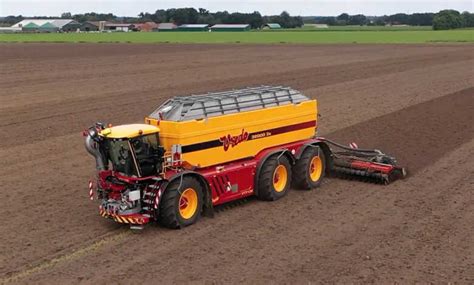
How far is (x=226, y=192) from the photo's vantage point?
10445 mm

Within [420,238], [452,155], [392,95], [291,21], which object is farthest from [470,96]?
[291,21]

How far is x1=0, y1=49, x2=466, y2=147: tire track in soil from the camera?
18.9m

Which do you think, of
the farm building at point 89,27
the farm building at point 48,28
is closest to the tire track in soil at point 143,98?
the farm building at point 48,28

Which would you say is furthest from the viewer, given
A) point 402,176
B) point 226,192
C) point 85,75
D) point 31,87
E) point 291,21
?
point 291,21

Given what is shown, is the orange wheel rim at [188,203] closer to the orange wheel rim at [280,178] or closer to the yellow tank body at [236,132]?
the yellow tank body at [236,132]

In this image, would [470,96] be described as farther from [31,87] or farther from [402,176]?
[31,87]

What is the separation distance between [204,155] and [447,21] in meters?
131

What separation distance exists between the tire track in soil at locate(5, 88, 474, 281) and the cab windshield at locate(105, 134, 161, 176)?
42.0 inches

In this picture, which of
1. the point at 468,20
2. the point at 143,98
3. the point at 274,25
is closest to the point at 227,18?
the point at 274,25

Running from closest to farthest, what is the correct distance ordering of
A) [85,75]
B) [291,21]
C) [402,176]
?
1. [402,176]
2. [85,75]
3. [291,21]

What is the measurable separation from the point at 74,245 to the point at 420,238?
5303 mm

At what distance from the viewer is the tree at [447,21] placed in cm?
Result: 12838

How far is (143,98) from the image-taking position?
25078mm

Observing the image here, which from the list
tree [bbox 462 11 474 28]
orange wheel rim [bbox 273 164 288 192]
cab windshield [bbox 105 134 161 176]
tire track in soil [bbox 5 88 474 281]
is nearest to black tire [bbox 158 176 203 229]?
tire track in soil [bbox 5 88 474 281]
